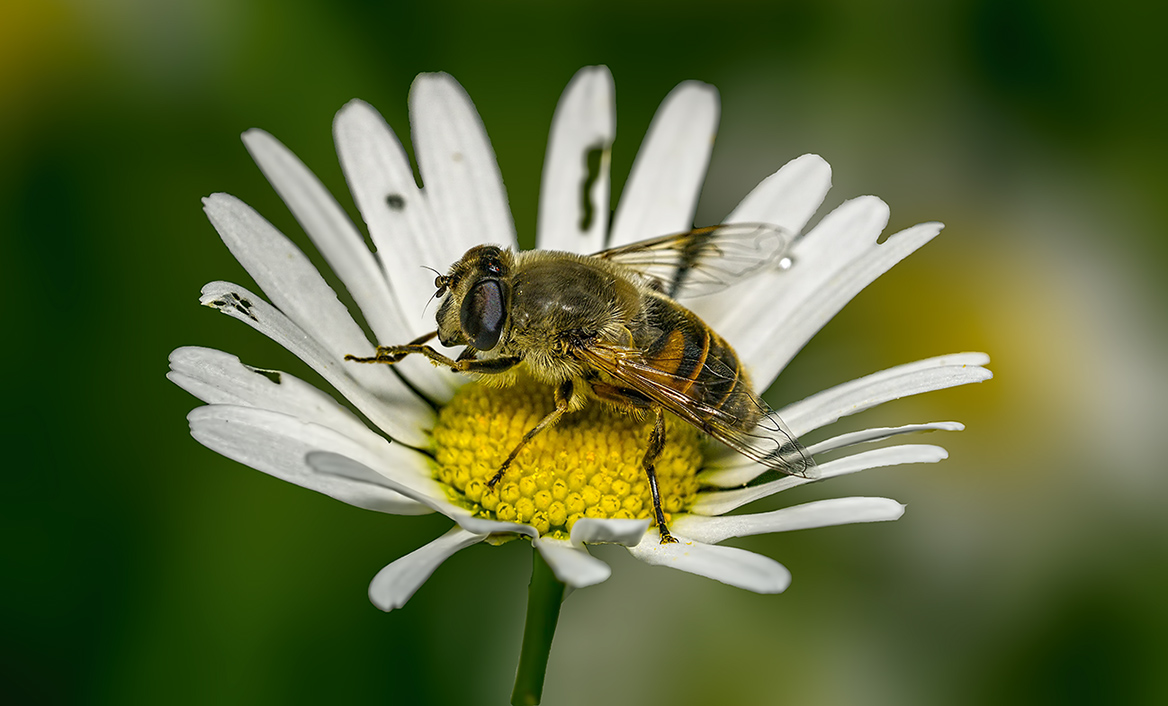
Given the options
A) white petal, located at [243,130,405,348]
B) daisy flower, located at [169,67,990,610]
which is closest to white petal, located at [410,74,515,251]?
daisy flower, located at [169,67,990,610]

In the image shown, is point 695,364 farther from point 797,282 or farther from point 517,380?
point 797,282

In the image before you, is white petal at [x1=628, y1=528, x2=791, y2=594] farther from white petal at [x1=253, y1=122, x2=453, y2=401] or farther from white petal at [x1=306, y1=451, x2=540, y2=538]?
white petal at [x1=253, y1=122, x2=453, y2=401]

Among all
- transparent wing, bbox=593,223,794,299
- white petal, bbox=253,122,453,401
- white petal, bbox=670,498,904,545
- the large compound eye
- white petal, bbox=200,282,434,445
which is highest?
transparent wing, bbox=593,223,794,299

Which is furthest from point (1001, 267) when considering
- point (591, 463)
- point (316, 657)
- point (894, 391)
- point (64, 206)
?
point (64, 206)

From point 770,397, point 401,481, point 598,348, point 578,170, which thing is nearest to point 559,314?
point 598,348

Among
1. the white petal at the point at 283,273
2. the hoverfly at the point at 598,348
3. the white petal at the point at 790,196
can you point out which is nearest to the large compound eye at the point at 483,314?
the hoverfly at the point at 598,348

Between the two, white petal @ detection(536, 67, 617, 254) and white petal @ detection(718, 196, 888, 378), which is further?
white petal @ detection(536, 67, 617, 254)
